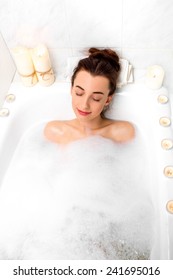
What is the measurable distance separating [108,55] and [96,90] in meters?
0.23

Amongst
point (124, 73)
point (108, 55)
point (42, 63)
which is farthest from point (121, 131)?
point (42, 63)

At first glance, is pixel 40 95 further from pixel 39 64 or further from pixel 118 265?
pixel 118 265

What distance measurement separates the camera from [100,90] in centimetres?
133

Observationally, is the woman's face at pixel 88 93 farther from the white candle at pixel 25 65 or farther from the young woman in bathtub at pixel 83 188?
the white candle at pixel 25 65

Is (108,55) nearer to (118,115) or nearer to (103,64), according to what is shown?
(103,64)

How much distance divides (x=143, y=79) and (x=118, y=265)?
105 cm

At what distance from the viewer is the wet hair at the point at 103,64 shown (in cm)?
133

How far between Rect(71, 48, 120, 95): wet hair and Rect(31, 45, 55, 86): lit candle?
0.75 ft

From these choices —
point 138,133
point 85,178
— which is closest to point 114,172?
point 85,178

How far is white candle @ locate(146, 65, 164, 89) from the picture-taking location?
Answer: 5.02 ft

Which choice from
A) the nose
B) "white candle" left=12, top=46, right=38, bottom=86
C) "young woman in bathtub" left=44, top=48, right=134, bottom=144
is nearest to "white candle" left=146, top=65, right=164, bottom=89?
"young woman in bathtub" left=44, top=48, right=134, bottom=144

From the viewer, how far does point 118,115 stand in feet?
5.53

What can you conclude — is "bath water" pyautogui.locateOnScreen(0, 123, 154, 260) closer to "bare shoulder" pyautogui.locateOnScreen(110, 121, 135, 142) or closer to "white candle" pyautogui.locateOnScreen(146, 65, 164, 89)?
"bare shoulder" pyautogui.locateOnScreen(110, 121, 135, 142)

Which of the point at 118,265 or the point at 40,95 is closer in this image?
the point at 118,265
